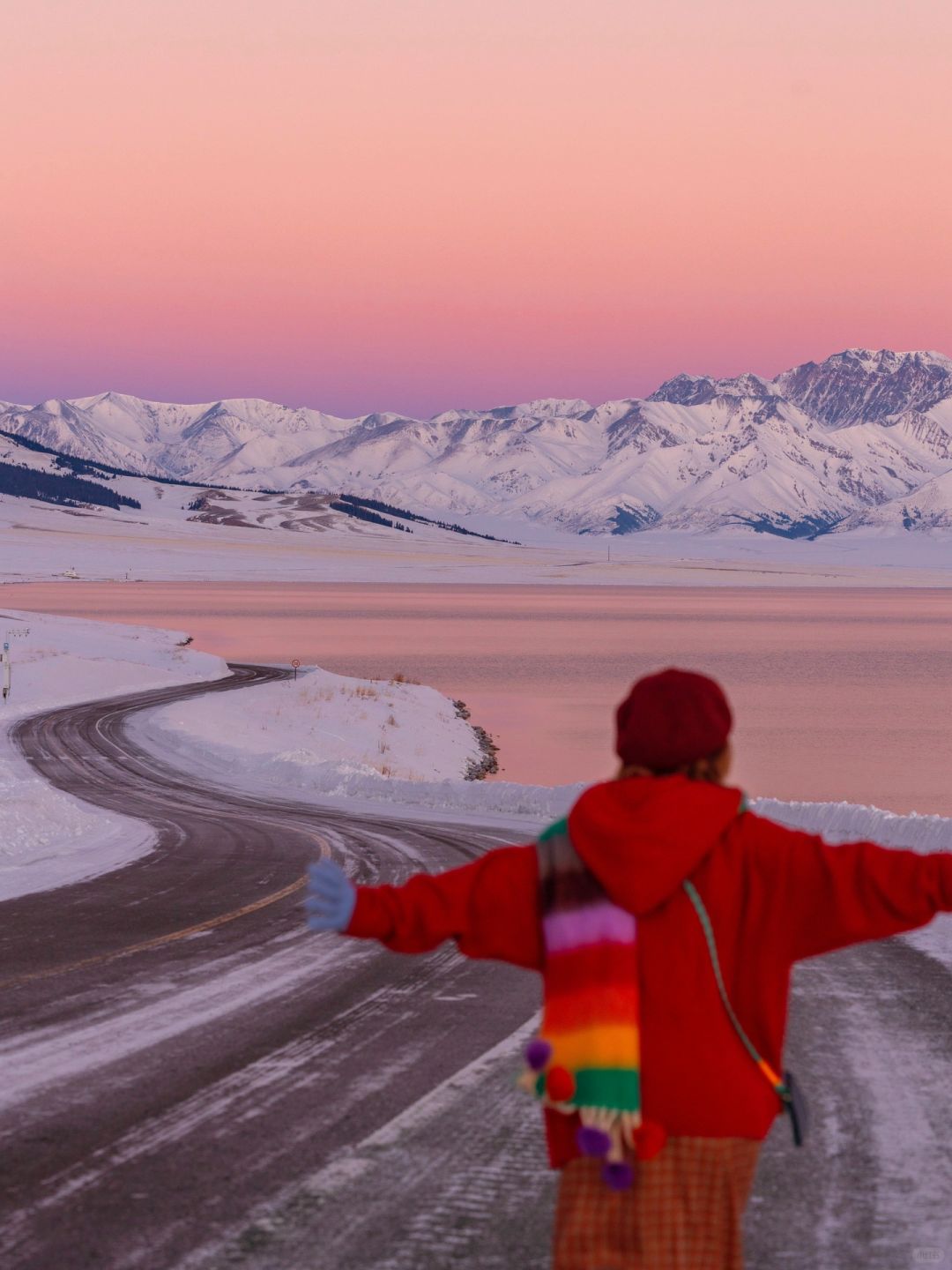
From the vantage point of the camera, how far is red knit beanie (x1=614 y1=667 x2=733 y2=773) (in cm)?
338

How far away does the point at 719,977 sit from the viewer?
10.8ft

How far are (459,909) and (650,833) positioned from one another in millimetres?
565

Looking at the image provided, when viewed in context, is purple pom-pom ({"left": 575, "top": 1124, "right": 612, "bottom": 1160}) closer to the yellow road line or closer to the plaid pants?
the plaid pants

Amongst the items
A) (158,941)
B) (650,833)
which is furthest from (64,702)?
(650,833)

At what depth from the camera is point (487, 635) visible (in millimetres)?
95188

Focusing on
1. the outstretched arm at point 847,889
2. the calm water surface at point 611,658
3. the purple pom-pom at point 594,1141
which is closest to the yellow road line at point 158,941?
the purple pom-pom at point 594,1141

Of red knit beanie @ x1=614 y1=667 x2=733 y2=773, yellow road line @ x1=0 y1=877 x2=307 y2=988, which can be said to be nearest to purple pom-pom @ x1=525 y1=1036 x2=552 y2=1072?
red knit beanie @ x1=614 y1=667 x2=733 y2=773

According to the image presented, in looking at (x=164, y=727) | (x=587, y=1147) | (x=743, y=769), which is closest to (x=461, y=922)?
(x=587, y=1147)

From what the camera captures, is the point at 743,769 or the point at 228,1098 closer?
the point at 228,1098

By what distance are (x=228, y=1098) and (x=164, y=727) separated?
94.3ft

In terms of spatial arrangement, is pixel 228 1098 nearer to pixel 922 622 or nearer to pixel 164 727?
pixel 164 727

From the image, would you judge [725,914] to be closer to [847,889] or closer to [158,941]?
[847,889]

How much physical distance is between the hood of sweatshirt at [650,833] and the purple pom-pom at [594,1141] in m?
0.50

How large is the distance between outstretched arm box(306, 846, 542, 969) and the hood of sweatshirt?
245mm
